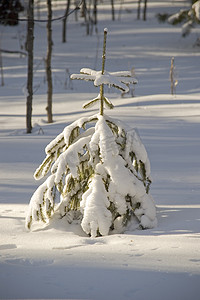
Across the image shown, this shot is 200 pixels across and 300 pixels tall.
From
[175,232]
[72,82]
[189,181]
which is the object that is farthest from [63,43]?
[175,232]

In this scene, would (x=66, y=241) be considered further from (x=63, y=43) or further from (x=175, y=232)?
(x=63, y=43)

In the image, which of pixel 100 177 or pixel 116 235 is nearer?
pixel 116 235

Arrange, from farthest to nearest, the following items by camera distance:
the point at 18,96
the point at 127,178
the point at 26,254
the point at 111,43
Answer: the point at 111,43 → the point at 18,96 → the point at 127,178 → the point at 26,254

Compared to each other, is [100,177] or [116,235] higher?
[100,177]

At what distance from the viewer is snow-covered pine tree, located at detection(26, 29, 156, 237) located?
4133mm

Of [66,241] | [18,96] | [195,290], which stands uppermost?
[195,290]

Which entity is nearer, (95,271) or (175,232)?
(95,271)

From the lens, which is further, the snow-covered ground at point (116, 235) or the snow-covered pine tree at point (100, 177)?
the snow-covered pine tree at point (100, 177)

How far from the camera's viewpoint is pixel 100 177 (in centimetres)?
425

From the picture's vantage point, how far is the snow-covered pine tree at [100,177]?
413cm

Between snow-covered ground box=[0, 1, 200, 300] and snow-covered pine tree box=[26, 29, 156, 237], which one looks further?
snow-covered pine tree box=[26, 29, 156, 237]

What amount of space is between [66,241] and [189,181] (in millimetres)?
2611

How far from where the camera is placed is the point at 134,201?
4.39 metres

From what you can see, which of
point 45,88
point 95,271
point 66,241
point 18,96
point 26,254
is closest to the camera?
point 95,271
